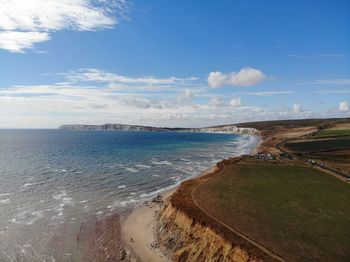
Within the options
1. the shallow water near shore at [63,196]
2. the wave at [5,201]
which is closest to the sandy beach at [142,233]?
the shallow water near shore at [63,196]

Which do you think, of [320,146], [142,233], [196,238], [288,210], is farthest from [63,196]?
[320,146]

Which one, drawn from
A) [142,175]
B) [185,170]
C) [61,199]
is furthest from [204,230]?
[185,170]

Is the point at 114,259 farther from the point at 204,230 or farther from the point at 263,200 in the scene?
the point at 263,200

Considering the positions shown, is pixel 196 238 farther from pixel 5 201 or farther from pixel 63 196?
pixel 5 201

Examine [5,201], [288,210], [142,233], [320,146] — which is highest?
[320,146]

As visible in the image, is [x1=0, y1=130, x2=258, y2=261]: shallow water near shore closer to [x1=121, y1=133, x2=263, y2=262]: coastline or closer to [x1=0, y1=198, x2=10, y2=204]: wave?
[x1=0, y1=198, x2=10, y2=204]: wave
